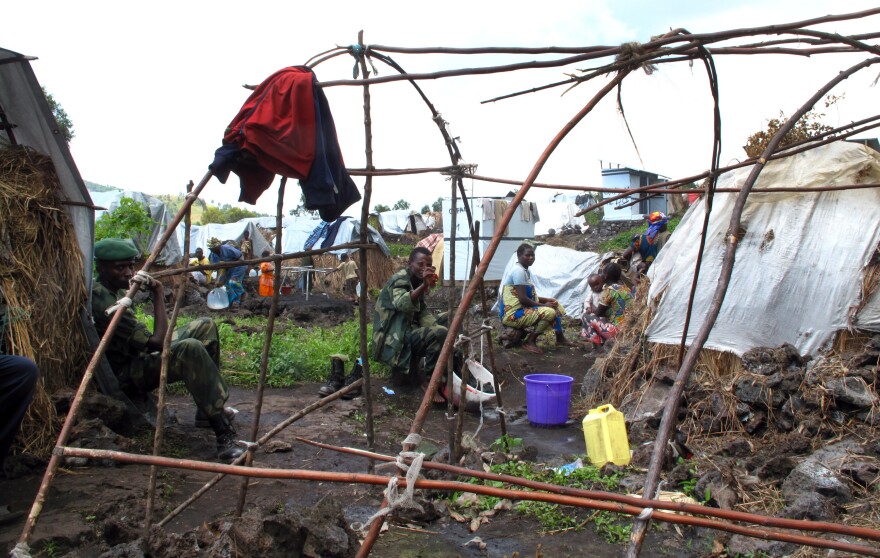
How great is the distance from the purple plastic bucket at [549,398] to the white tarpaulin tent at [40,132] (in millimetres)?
3608

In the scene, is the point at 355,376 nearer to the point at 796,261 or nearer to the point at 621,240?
the point at 796,261

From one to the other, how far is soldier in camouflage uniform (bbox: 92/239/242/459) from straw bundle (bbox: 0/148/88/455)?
6.9 inches

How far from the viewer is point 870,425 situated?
4383 mm

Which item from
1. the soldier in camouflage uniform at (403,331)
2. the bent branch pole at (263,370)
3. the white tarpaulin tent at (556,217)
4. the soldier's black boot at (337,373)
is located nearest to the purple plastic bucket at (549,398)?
the soldier in camouflage uniform at (403,331)

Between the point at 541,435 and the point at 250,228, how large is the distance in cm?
1832

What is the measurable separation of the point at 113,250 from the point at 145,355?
2.48 feet

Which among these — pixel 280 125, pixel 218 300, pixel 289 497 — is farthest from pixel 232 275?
pixel 280 125

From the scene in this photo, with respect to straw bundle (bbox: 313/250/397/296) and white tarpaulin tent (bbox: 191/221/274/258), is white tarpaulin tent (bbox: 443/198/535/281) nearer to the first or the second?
straw bundle (bbox: 313/250/397/296)

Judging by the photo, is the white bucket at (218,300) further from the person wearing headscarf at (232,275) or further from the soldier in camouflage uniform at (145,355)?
the soldier in camouflage uniform at (145,355)

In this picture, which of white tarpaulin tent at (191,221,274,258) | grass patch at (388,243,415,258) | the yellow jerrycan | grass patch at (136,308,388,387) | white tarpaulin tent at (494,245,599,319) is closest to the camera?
the yellow jerrycan

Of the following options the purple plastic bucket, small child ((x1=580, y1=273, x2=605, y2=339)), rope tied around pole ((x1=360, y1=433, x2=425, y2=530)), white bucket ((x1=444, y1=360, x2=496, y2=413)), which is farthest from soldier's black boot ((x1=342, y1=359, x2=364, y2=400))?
rope tied around pole ((x1=360, y1=433, x2=425, y2=530))

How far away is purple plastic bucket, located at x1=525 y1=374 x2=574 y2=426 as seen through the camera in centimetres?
571

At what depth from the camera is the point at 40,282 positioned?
4.11m

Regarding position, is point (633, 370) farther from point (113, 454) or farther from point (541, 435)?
point (113, 454)
